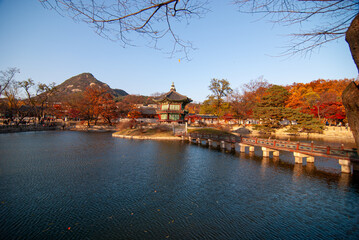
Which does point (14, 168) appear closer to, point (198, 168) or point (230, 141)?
point (198, 168)

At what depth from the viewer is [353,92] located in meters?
2.00

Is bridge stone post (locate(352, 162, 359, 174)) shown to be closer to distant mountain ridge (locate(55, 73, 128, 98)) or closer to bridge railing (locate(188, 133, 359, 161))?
bridge railing (locate(188, 133, 359, 161))

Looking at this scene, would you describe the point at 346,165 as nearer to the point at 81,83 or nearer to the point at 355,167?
the point at 355,167

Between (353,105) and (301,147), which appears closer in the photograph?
(353,105)

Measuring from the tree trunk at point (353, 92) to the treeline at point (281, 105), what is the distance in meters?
38.3

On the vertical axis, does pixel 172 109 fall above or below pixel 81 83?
below

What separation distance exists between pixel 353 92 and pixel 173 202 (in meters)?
8.32

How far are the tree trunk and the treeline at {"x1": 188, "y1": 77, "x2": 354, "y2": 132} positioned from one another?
126 ft

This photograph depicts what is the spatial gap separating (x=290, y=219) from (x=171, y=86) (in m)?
45.3

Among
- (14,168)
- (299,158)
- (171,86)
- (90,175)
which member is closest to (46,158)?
(14,168)

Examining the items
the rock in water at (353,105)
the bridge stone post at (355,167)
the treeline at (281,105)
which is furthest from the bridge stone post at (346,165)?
the treeline at (281,105)

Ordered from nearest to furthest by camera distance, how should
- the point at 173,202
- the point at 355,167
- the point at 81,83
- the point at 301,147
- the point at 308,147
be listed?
the point at 173,202 < the point at 355,167 < the point at 308,147 < the point at 301,147 < the point at 81,83

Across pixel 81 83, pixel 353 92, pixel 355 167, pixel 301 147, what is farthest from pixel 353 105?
pixel 81 83

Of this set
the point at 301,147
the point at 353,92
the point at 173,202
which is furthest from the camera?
the point at 301,147
